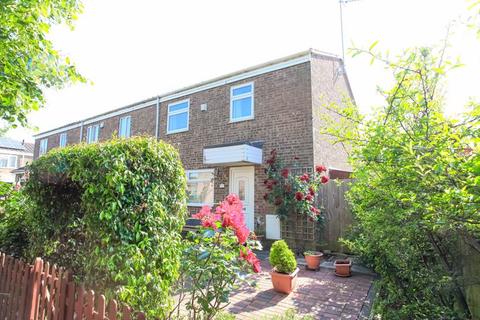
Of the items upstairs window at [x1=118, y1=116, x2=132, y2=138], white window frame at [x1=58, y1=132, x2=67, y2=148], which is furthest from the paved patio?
white window frame at [x1=58, y1=132, x2=67, y2=148]

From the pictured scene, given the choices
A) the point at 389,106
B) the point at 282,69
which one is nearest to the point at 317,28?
the point at 282,69

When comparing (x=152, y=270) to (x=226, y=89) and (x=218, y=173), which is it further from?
(x=226, y=89)

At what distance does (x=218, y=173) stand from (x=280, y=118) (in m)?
3.16

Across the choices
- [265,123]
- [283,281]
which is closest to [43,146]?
[265,123]

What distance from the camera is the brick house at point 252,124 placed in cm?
879

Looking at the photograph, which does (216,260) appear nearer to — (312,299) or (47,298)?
(47,298)

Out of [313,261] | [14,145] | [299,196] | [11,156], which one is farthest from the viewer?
[14,145]

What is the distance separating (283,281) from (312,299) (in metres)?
0.54

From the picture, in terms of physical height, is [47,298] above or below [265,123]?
below

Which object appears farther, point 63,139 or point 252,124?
point 63,139

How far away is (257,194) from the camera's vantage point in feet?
30.3

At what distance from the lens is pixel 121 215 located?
8.63 feet

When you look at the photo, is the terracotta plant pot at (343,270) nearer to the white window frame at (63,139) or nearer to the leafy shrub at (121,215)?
the leafy shrub at (121,215)

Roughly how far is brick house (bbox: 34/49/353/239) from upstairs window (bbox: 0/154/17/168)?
116 feet
